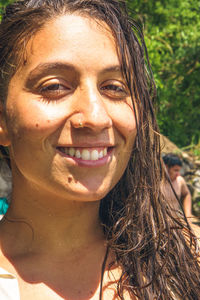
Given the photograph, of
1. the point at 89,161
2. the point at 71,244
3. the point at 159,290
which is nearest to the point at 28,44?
the point at 89,161

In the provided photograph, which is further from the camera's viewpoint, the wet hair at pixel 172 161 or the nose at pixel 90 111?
the wet hair at pixel 172 161

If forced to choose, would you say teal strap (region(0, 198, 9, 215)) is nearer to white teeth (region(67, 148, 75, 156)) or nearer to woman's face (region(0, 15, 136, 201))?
woman's face (region(0, 15, 136, 201))

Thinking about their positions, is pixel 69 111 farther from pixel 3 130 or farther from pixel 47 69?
pixel 3 130

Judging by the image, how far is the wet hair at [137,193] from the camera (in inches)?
65.9

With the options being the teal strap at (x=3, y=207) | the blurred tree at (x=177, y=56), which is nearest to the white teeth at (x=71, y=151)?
the teal strap at (x=3, y=207)

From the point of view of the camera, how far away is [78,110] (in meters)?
1.54

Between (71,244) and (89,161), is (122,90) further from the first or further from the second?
(71,244)

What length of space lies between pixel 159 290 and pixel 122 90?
0.80 m

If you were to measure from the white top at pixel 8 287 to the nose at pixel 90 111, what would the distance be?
0.61 m

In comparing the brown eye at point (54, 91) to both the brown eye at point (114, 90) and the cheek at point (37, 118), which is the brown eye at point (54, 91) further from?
the brown eye at point (114, 90)

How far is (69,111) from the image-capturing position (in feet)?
5.07

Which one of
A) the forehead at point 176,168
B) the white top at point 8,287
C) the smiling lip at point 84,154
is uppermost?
the smiling lip at point 84,154

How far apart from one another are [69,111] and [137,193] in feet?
1.75

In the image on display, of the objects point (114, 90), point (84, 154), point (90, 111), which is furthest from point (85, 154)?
point (114, 90)
